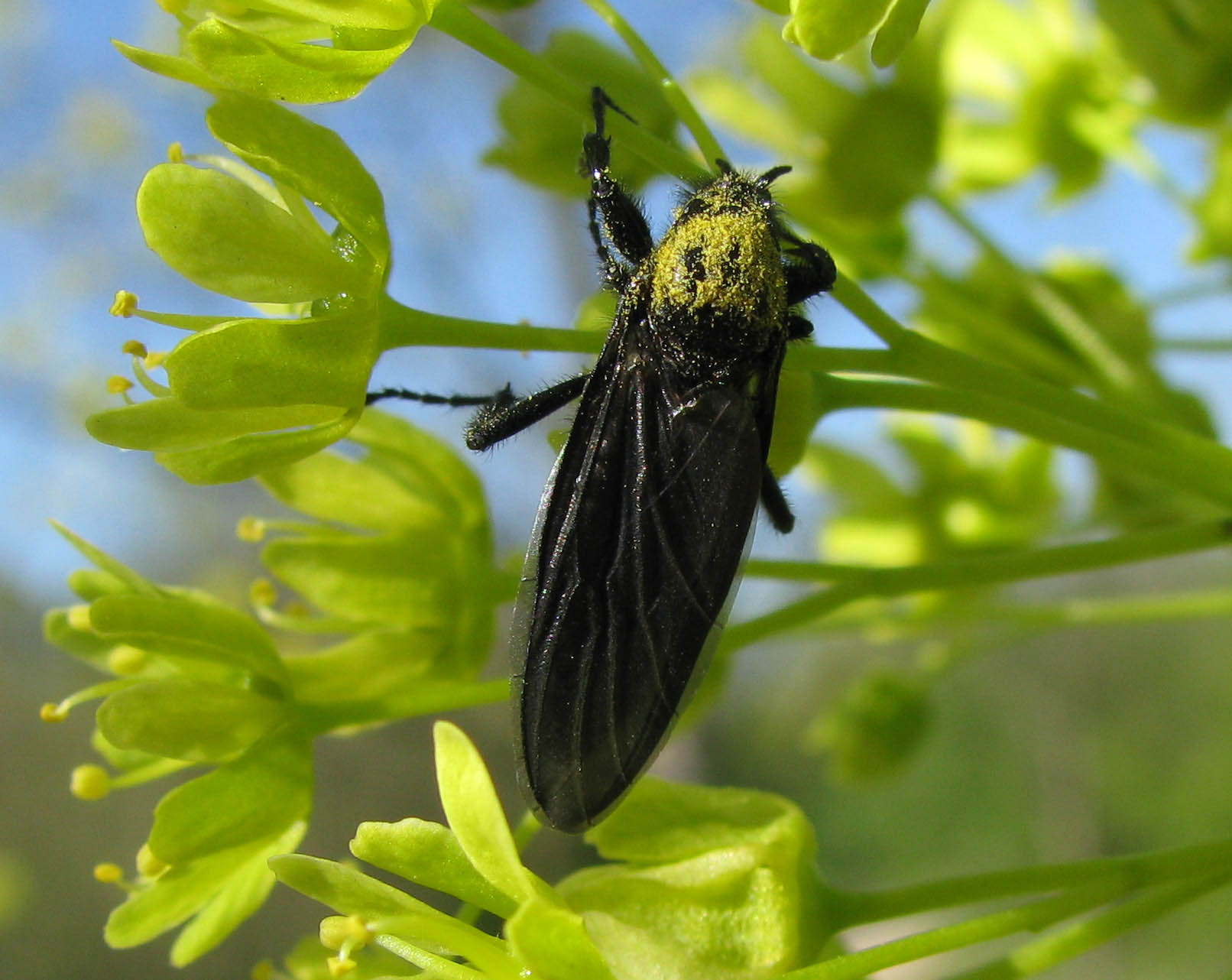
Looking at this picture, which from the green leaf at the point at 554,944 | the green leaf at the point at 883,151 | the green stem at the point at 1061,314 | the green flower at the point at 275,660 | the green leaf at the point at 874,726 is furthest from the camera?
the green leaf at the point at 874,726

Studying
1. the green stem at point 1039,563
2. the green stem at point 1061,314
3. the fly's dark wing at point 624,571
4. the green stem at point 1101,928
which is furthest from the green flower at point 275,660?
the green stem at point 1061,314

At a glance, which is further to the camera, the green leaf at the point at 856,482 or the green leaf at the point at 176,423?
the green leaf at the point at 856,482

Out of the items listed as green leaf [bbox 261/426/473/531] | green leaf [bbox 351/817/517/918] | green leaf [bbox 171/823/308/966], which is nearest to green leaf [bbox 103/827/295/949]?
green leaf [bbox 171/823/308/966]

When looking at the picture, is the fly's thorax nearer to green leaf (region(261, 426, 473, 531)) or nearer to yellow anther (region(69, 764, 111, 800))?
green leaf (region(261, 426, 473, 531))

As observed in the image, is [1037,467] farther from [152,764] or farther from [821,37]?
[152,764]

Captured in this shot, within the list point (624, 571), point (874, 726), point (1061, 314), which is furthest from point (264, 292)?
point (874, 726)

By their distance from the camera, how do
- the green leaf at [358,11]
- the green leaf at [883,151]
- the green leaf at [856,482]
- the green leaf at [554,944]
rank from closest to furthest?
the green leaf at [554,944], the green leaf at [358,11], the green leaf at [883,151], the green leaf at [856,482]

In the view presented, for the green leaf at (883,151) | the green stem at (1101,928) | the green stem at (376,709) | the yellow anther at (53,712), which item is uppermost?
the green leaf at (883,151)

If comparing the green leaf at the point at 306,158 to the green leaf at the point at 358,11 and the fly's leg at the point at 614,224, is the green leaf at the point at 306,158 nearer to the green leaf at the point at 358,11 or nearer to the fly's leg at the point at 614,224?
the green leaf at the point at 358,11
